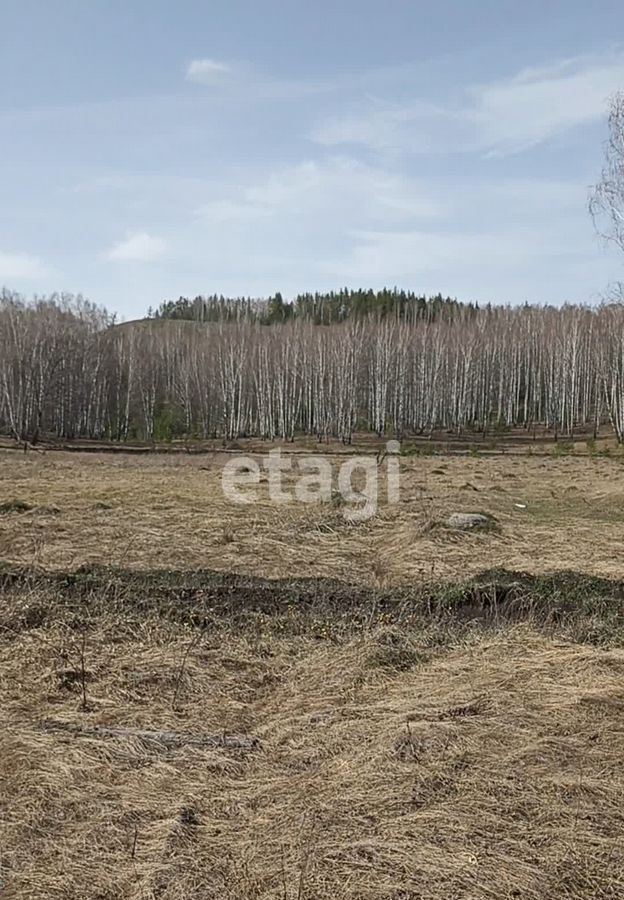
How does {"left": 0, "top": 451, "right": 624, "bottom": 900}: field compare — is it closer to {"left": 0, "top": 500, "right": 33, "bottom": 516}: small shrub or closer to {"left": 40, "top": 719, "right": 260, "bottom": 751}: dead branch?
{"left": 40, "top": 719, "right": 260, "bottom": 751}: dead branch

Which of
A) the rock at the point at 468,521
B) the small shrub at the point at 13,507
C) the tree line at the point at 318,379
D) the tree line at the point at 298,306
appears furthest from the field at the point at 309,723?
the tree line at the point at 298,306

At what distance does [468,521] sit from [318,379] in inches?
1447

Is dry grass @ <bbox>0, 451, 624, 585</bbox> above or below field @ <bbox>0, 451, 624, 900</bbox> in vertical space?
above

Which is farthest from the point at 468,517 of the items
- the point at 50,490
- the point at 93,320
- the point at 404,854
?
the point at 93,320

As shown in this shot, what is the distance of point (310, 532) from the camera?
9727mm

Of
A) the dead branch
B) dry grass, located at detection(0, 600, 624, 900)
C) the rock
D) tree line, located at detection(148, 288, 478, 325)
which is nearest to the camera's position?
dry grass, located at detection(0, 600, 624, 900)

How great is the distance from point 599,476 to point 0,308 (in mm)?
45134

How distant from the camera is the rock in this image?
9.48m

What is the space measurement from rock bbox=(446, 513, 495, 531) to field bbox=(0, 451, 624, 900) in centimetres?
96

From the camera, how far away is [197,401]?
1966 inches

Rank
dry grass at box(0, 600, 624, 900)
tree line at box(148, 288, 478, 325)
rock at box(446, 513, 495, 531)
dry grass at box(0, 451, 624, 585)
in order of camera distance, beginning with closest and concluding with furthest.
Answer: dry grass at box(0, 600, 624, 900) < dry grass at box(0, 451, 624, 585) < rock at box(446, 513, 495, 531) < tree line at box(148, 288, 478, 325)

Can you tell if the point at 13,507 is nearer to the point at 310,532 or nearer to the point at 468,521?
the point at 310,532

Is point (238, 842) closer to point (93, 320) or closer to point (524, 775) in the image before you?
point (524, 775)

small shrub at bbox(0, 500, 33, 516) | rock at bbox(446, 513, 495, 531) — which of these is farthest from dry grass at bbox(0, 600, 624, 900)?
small shrub at bbox(0, 500, 33, 516)
